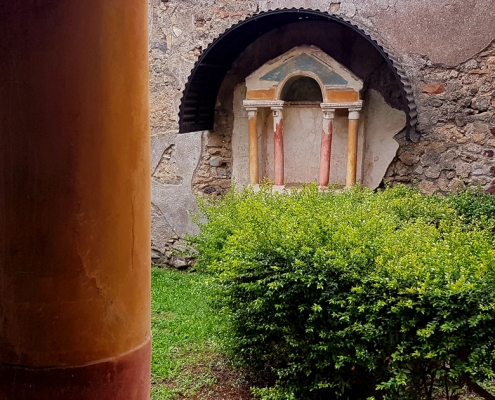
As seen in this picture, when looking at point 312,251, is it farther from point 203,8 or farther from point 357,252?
point 203,8

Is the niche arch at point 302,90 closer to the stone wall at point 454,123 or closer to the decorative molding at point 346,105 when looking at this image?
the decorative molding at point 346,105

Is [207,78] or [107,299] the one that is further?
[207,78]

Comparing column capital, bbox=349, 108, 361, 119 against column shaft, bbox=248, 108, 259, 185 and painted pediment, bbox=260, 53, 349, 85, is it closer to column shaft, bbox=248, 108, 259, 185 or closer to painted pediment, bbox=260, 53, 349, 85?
painted pediment, bbox=260, 53, 349, 85

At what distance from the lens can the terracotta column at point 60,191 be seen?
3.94 feet

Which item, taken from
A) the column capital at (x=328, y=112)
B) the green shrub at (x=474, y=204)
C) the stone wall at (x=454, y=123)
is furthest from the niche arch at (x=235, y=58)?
the green shrub at (x=474, y=204)

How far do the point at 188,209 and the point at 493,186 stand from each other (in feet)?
12.3

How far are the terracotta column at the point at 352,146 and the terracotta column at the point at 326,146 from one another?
0.23 m

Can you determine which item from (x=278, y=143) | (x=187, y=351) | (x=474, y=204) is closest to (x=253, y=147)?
(x=278, y=143)

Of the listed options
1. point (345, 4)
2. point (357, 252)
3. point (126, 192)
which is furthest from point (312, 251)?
point (345, 4)

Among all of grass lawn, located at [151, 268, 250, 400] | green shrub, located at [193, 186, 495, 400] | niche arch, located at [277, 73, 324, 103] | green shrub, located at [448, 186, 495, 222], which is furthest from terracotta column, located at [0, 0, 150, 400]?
niche arch, located at [277, 73, 324, 103]

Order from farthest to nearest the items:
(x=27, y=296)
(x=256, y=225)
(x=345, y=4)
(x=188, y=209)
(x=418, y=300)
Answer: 1. (x=188, y=209)
2. (x=345, y=4)
3. (x=256, y=225)
4. (x=418, y=300)
5. (x=27, y=296)

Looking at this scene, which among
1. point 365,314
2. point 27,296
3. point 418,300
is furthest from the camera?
point 365,314

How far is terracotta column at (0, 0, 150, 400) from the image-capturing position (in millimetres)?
1201

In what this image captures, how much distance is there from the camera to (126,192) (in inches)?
51.3
